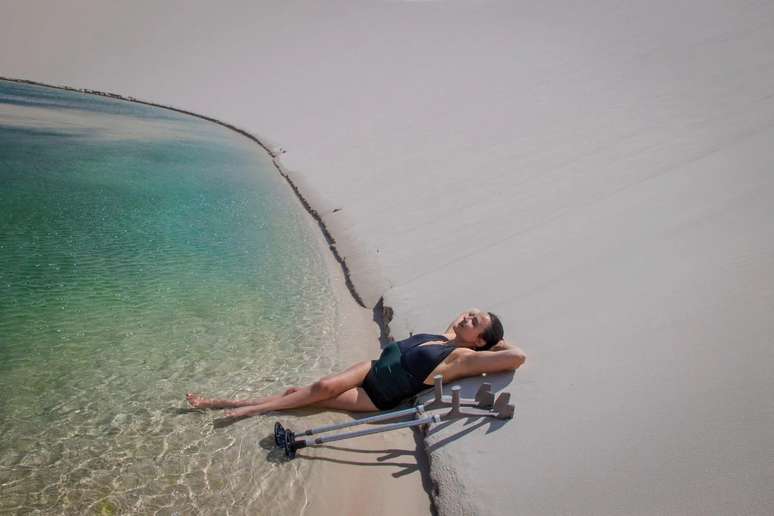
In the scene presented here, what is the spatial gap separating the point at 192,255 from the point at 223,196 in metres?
4.03

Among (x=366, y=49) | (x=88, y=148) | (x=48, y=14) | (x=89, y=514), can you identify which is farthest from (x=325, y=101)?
(x=48, y=14)

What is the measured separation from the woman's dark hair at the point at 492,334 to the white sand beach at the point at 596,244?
0.27 meters

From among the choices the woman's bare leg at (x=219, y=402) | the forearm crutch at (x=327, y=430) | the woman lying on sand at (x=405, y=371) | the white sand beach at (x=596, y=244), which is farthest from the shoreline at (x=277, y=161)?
the forearm crutch at (x=327, y=430)

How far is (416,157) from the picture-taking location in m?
11.6

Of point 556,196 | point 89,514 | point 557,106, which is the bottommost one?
point 89,514

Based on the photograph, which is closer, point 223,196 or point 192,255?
point 192,255

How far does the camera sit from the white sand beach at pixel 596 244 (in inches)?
108

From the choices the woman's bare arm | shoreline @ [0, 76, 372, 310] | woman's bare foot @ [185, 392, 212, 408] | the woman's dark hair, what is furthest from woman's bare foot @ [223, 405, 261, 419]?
shoreline @ [0, 76, 372, 310]

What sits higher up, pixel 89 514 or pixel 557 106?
pixel 557 106

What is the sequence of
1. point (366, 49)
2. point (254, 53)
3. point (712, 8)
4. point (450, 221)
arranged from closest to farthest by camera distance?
1. point (450, 221)
2. point (712, 8)
3. point (366, 49)
4. point (254, 53)

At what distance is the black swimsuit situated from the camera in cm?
370

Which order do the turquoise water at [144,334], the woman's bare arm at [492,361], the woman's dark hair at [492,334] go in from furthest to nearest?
1. the woman's dark hair at [492,334]
2. the woman's bare arm at [492,361]
3. the turquoise water at [144,334]

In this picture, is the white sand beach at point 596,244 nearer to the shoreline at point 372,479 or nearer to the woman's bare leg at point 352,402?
the shoreline at point 372,479

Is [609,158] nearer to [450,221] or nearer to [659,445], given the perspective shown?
[450,221]
